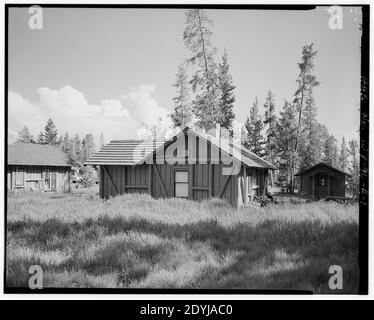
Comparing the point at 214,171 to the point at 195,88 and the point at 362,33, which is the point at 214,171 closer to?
the point at 195,88

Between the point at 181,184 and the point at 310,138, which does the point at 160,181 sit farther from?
the point at 310,138

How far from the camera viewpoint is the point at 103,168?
28.8 feet

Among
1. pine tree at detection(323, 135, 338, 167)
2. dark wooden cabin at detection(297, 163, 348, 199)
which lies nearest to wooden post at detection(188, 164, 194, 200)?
dark wooden cabin at detection(297, 163, 348, 199)

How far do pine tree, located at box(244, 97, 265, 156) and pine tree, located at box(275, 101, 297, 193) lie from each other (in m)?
0.56

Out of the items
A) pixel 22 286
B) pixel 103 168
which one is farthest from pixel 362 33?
pixel 103 168

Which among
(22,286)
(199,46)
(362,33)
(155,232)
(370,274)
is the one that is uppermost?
(199,46)

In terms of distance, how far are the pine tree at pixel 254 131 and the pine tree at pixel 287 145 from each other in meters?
0.56

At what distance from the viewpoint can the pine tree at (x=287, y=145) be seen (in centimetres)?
652

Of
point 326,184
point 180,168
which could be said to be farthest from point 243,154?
point 326,184

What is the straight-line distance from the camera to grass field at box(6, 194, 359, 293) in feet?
12.4

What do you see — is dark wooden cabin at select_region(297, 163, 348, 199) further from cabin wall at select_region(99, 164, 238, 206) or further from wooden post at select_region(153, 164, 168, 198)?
wooden post at select_region(153, 164, 168, 198)

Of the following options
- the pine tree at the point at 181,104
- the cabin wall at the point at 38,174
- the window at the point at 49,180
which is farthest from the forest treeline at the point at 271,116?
the window at the point at 49,180

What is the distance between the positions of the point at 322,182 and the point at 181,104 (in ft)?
13.1

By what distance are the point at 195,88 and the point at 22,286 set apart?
5.23 meters
